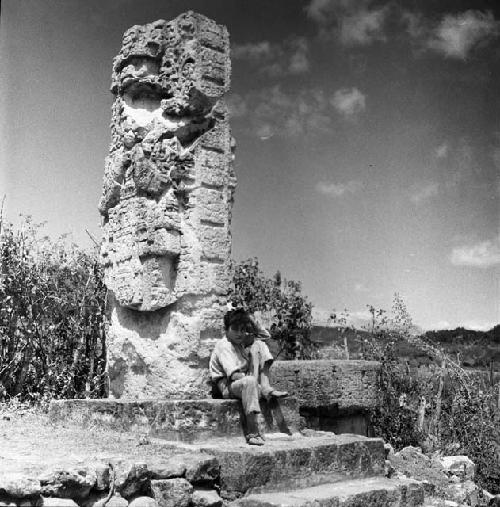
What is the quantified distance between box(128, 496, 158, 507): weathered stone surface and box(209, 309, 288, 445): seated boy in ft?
4.94

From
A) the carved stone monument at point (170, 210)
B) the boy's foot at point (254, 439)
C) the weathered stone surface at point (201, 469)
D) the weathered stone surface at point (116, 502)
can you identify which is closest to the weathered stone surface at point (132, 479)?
the weathered stone surface at point (116, 502)

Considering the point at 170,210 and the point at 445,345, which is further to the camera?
the point at 445,345

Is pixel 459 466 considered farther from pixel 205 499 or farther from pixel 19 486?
pixel 19 486

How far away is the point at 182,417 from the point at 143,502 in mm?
1169

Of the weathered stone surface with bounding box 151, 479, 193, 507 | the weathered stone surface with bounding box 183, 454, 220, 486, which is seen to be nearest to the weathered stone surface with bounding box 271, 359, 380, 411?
the weathered stone surface with bounding box 183, 454, 220, 486

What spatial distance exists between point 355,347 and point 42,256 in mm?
6928

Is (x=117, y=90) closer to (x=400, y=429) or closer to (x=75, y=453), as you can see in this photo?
(x=75, y=453)

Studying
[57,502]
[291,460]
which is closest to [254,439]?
[291,460]

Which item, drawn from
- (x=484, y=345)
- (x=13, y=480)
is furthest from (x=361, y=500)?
(x=484, y=345)

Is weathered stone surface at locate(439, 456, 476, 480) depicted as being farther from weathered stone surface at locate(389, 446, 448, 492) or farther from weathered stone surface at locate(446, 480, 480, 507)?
weathered stone surface at locate(446, 480, 480, 507)

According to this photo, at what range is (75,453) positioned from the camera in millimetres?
4957

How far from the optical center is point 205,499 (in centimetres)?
459

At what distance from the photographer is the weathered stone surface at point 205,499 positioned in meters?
4.59

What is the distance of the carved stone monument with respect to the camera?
6.59m
